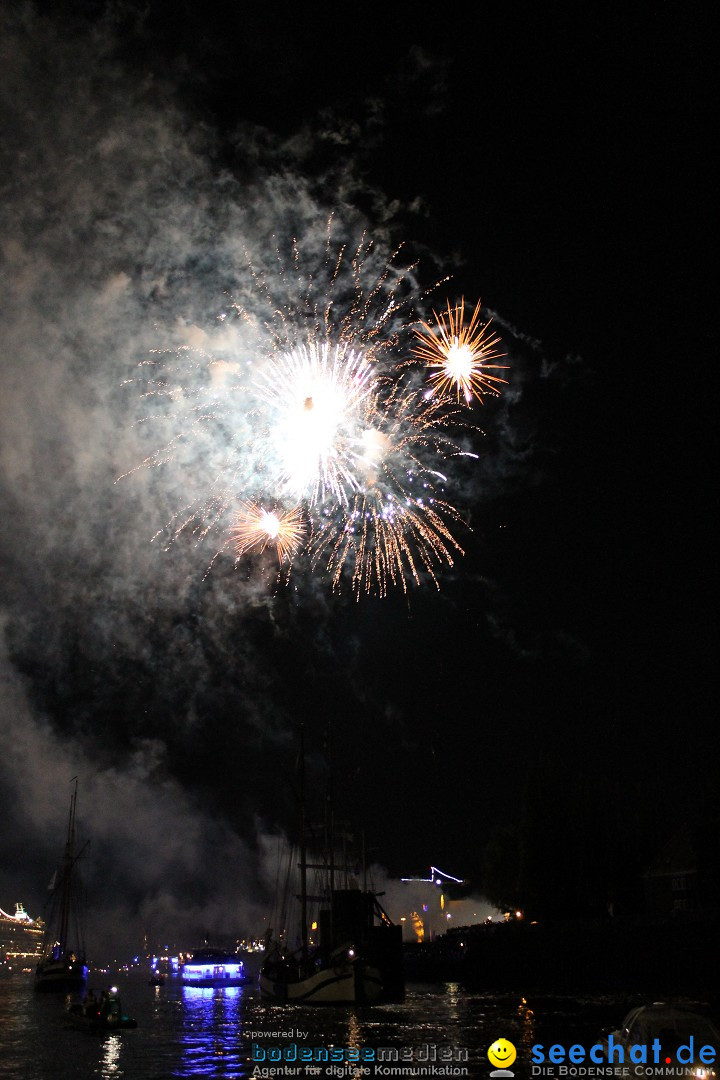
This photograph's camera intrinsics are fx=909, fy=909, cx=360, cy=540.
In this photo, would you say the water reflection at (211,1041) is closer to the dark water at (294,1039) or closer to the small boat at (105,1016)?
the dark water at (294,1039)

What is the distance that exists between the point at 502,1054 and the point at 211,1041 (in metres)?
22.5

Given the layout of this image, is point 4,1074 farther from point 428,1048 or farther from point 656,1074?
point 656,1074

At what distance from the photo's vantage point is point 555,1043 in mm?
36938

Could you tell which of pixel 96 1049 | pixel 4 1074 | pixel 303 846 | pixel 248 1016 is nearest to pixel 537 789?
pixel 303 846

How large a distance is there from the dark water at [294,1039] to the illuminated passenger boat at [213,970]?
78.8 m

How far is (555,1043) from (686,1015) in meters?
18.0

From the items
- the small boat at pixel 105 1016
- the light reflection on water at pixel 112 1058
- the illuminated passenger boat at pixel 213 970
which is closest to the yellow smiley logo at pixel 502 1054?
the light reflection on water at pixel 112 1058

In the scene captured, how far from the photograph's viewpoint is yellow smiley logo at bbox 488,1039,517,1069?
32.3 m

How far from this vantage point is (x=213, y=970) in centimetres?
15100

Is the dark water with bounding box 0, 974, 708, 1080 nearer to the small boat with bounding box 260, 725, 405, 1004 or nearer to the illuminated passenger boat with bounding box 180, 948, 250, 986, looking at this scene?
the small boat with bounding box 260, 725, 405, 1004

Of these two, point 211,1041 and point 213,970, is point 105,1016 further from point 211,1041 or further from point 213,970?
point 213,970

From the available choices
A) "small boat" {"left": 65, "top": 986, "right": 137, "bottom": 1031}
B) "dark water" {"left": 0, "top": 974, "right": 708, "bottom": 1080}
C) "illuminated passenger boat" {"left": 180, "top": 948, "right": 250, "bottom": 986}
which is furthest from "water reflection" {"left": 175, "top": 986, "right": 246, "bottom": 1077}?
"illuminated passenger boat" {"left": 180, "top": 948, "right": 250, "bottom": 986}

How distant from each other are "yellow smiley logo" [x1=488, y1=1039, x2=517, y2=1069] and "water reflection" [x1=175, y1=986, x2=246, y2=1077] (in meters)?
9.41

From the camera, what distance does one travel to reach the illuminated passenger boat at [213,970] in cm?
14475
